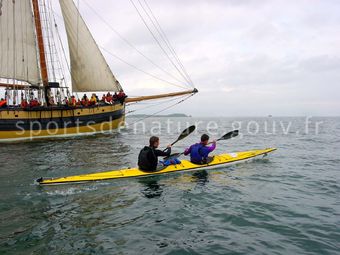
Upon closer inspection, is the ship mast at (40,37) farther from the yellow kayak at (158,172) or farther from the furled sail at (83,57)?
the yellow kayak at (158,172)

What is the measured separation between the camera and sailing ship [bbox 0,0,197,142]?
25.4m

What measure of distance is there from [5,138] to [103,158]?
13.6 meters

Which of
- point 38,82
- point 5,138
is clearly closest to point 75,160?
point 5,138

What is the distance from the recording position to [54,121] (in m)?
26.5

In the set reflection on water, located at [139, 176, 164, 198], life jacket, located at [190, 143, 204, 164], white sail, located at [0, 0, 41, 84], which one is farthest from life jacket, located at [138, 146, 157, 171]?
white sail, located at [0, 0, 41, 84]

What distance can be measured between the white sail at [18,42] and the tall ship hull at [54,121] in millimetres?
3981

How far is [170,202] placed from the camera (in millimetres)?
8422

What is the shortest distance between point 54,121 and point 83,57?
24.0 feet

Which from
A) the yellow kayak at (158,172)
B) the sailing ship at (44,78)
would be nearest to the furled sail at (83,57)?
the sailing ship at (44,78)

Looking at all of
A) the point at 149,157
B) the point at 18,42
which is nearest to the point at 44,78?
the point at 18,42

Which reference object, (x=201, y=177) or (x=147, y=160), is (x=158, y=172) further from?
(x=201, y=177)

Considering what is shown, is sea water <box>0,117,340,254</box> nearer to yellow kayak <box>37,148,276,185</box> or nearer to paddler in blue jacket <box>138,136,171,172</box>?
Result: yellow kayak <box>37,148,276,185</box>

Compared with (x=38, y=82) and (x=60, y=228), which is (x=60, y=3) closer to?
(x=38, y=82)

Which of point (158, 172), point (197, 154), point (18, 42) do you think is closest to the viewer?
point (158, 172)
